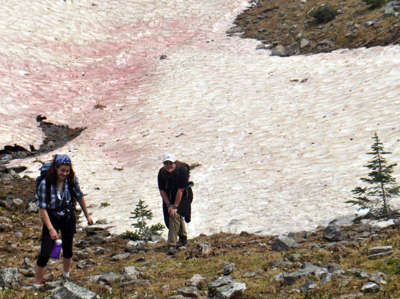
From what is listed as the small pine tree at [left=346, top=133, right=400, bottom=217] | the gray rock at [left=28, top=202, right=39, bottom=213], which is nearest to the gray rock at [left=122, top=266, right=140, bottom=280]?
the small pine tree at [left=346, top=133, right=400, bottom=217]

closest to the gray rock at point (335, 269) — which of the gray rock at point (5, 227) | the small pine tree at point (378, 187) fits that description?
the small pine tree at point (378, 187)

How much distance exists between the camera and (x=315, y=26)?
3167 cm

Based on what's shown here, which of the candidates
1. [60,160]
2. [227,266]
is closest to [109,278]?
[227,266]

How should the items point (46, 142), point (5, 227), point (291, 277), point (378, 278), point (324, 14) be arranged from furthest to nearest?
point (324, 14) < point (46, 142) < point (5, 227) < point (291, 277) < point (378, 278)

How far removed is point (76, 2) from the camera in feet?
129

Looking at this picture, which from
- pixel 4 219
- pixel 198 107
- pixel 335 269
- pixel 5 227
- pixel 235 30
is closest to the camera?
pixel 335 269

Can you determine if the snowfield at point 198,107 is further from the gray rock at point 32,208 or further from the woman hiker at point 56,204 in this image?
the woman hiker at point 56,204

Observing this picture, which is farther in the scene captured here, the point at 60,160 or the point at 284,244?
the point at 284,244

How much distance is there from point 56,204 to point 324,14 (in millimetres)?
27853

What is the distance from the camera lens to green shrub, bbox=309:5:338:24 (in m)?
31.5

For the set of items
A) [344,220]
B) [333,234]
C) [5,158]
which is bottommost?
[333,234]

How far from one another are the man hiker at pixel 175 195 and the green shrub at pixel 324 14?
24.2 m

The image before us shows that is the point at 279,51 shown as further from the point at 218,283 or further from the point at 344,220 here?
the point at 218,283

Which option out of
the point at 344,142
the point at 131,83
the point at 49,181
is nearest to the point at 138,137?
the point at 131,83
